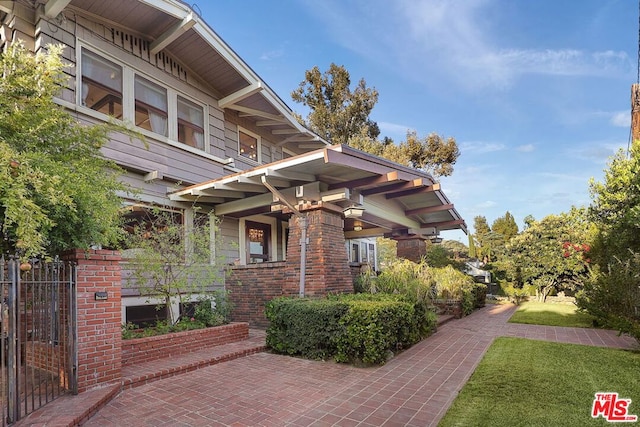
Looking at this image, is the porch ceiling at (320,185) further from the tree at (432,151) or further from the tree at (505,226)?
the tree at (505,226)

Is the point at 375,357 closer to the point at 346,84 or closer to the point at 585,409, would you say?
the point at 585,409

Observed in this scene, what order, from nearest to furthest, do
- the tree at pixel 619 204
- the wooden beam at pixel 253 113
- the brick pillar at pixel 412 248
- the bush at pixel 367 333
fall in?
the bush at pixel 367 333
the tree at pixel 619 204
the wooden beam at pixel 253 113
the brick pillar at pixel 412 248

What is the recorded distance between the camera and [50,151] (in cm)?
456

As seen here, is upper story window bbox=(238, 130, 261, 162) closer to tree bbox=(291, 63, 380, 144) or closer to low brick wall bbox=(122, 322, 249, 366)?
low brick wall bbox=(122, 322, 249, 366)

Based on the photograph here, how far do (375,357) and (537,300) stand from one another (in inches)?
529

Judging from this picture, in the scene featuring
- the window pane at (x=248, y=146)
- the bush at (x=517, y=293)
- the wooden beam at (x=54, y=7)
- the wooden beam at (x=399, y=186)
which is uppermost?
the wooden beam at (x=54, y=7)

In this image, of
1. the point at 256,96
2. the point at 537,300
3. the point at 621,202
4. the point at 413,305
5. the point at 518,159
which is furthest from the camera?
the point at 518,159

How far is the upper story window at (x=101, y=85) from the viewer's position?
281 inches

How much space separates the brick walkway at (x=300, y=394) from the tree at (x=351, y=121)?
17127mm

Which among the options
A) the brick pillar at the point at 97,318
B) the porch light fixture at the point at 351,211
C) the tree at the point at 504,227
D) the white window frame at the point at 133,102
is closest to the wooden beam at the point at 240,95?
the white window frame at the point at 133,102

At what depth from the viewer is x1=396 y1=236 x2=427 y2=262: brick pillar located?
40.4ft

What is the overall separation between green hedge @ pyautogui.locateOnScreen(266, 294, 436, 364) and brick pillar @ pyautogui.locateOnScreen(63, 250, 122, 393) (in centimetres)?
254

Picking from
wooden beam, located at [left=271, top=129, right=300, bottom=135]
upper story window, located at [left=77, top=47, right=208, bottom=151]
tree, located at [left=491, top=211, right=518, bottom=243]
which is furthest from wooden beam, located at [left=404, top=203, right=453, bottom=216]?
tree, located at [left=491, top=211, right=518, bottom=243]

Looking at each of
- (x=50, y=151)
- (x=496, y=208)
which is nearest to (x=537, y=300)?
(x=50, y=151)
